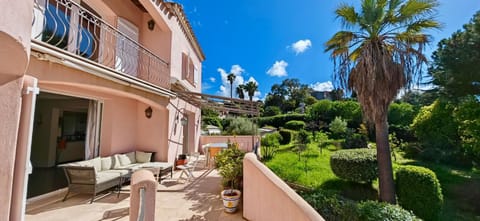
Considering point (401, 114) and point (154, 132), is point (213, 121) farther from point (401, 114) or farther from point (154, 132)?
point (401, 114)

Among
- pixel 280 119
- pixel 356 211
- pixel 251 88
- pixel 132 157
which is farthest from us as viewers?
pixel 251 88

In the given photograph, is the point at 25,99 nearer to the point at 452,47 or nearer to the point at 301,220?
the point at 301,220

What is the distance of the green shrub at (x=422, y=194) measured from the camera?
327 inches

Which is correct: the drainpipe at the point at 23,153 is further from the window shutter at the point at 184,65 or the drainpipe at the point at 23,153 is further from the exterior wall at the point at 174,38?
the window shutter at the point at 184,65

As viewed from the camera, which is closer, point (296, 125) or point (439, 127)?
point (439, 127)

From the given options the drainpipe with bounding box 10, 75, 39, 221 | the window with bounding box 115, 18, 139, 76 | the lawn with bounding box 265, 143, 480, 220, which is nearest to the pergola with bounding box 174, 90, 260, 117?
the window with bounding box 115, 18, 139, 76

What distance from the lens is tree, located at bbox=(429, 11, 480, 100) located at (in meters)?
12.7

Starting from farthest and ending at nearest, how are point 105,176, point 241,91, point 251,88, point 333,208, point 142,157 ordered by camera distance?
point 241,91
point 251,88
point 142,157
point 105,176
point 333,208

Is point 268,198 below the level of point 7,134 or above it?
below

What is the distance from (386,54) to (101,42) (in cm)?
1099

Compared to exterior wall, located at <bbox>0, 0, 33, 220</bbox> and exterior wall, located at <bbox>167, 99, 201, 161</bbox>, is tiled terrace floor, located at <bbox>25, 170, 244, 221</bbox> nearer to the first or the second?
exterior wall, located at <bbox>167, 99, 201, 161</bbox>

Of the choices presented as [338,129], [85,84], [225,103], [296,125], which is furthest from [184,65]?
[296,125]

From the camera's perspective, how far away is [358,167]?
9.41 meters

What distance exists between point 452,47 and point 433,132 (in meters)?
6.93
